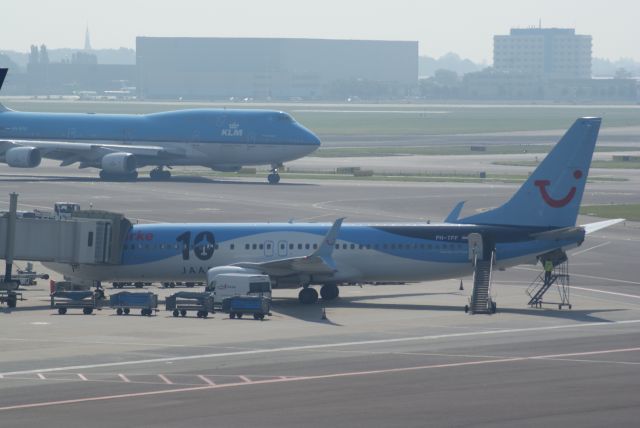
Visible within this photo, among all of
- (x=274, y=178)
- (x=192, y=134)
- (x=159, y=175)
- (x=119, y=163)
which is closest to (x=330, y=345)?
(x=119, y=163)

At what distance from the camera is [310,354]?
44.1 metres

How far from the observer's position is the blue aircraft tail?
192 feet

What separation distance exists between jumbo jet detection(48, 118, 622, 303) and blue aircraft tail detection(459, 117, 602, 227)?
4cm

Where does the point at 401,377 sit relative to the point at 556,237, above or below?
below

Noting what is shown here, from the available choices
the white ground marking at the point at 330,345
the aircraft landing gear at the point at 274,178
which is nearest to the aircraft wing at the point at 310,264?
the white ground marking at the point at 330,345

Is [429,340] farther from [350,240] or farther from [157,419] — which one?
[157,419]

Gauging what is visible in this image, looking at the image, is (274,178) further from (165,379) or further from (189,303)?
(165,379)

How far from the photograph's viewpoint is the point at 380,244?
5856 cm

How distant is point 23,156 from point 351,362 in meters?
88.9

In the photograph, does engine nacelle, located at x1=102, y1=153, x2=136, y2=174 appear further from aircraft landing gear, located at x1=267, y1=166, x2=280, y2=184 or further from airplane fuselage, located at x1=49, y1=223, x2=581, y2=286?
airplane fuselage, located at x1=49, y1=223, x2=581, y2=286

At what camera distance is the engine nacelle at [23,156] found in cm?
12581

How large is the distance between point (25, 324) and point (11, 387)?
13.8 m

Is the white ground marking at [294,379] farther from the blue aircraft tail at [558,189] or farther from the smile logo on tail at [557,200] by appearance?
the smile logo on tail at [557,200]

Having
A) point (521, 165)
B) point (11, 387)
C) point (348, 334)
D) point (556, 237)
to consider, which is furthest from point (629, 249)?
point (521, 165)
